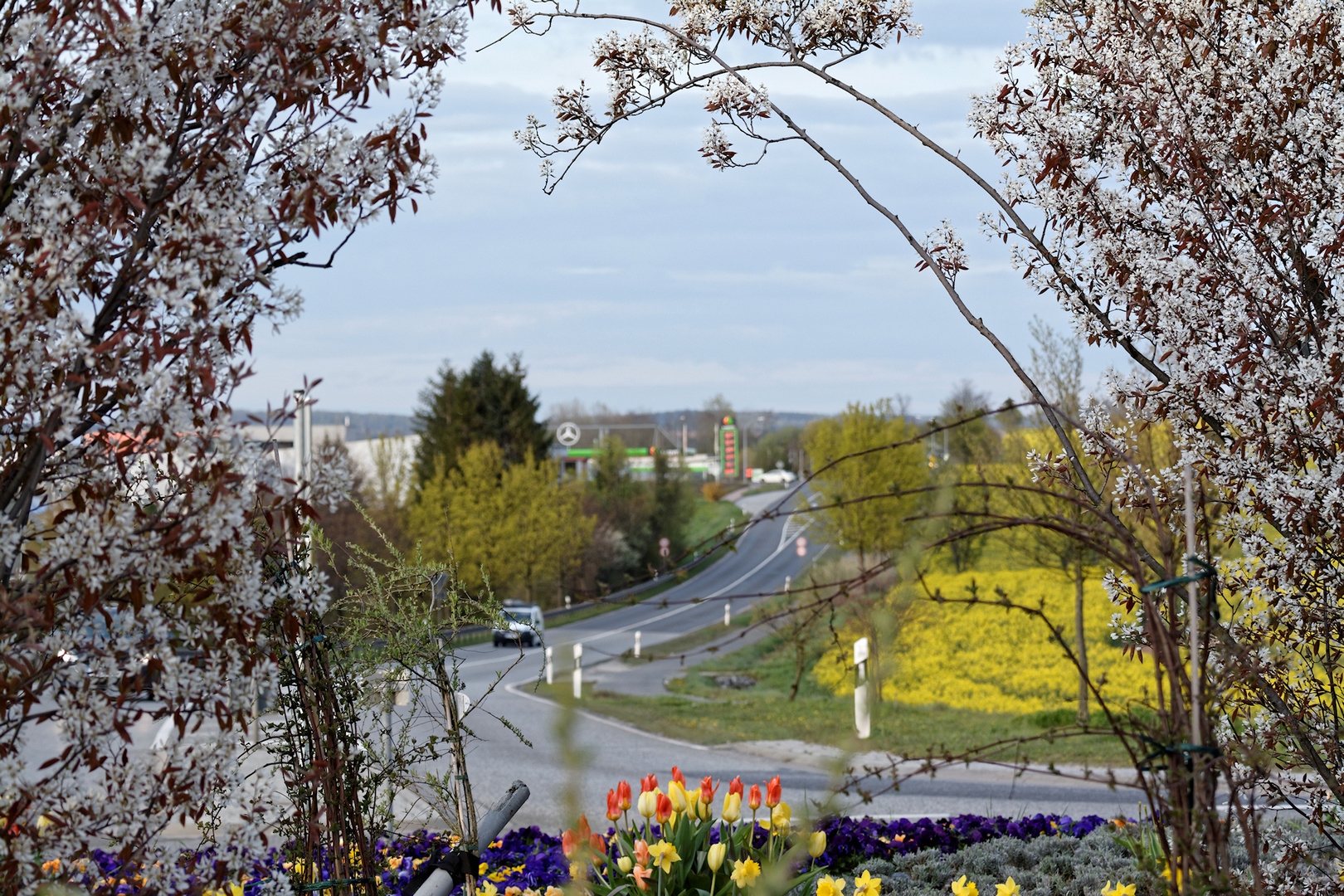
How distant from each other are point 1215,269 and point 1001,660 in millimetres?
17900

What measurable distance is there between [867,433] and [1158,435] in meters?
14.9

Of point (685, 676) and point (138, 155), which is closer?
point (138, 155)

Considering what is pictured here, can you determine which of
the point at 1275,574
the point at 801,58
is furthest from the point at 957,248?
the point at 1275,574

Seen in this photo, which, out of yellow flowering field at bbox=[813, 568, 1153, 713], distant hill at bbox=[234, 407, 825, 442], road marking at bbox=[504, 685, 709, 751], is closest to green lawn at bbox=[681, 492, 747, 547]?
distant hill at bbox=[234, 407, 825, 442]

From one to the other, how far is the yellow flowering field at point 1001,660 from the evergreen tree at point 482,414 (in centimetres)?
1636

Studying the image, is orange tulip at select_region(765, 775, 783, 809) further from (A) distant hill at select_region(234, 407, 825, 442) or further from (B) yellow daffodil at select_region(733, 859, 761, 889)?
(A) distant hill at select_region(234, 407, 825, 442)

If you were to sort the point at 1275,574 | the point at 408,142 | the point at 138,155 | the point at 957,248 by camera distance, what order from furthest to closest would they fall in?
the point at 957,248
the point at 1275,574
the point at 408,142
the point at 138,155

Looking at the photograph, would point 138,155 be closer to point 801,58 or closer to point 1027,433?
point 801,58

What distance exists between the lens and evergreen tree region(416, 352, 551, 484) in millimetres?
35062

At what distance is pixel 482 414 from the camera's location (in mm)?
35812

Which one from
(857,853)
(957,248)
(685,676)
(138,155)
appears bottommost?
(685,676)

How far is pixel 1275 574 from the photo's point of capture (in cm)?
282

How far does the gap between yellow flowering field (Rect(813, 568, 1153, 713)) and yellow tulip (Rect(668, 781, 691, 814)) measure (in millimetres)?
10618

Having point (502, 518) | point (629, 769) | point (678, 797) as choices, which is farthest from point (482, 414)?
point (678, 797)
